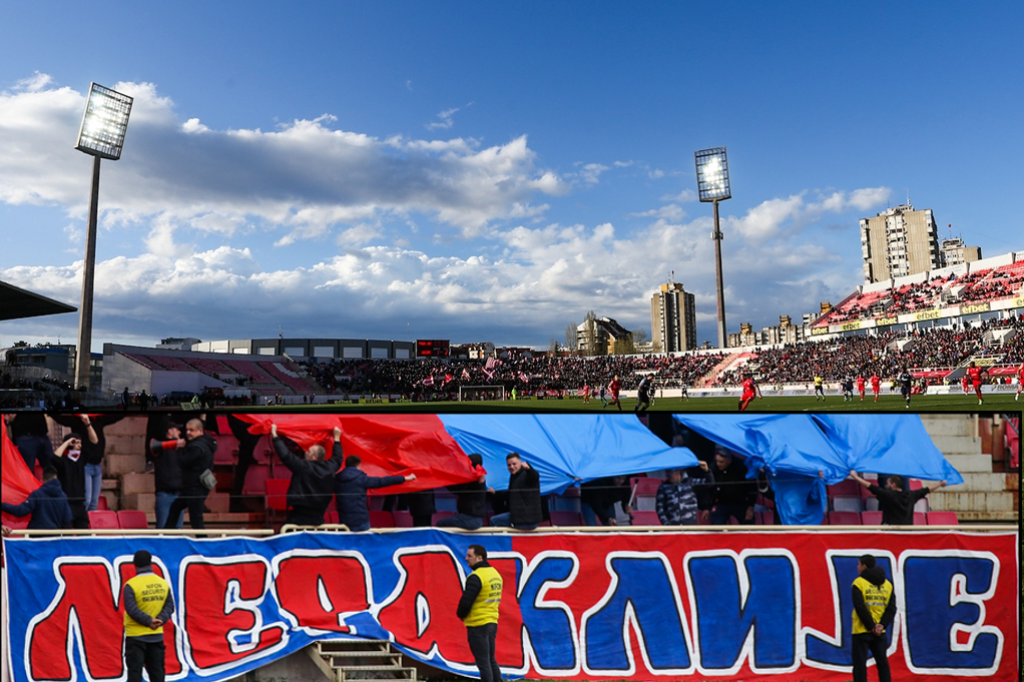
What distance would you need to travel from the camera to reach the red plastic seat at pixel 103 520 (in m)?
6.64

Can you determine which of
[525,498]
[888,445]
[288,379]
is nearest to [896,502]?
[888,445]

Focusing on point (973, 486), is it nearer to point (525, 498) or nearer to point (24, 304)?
point (525, 498)

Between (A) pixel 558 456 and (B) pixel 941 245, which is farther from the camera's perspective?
(B) pixel 941 245

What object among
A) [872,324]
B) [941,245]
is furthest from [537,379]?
[941,245]

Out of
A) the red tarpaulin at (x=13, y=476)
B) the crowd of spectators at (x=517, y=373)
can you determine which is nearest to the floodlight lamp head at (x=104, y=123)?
the crowd of spectators at (x=517, y=373)

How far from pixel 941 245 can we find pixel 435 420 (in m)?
189

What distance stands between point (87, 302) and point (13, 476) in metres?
47.9

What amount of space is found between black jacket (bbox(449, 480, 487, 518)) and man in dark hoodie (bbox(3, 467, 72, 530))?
3927mm

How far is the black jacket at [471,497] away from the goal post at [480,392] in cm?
5952

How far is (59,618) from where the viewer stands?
6602 millimetres

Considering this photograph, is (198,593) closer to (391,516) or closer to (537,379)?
(391,516)

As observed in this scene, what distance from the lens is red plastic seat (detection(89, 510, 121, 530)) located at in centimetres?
664

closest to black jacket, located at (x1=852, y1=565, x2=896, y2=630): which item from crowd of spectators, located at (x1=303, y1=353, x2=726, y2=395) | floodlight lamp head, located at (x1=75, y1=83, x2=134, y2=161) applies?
floodlight lamp head, located at (x1=75, y1=83, x2=134, y2=161)

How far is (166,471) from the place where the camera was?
6.77m
